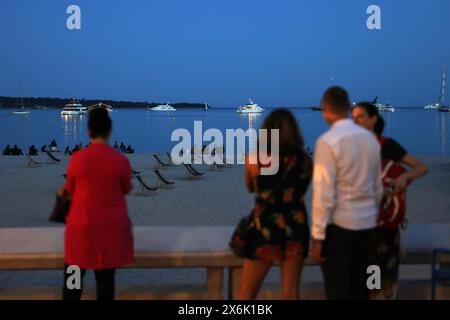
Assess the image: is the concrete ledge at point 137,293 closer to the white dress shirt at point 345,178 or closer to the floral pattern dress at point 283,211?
the floral pattern dress at point 283,211

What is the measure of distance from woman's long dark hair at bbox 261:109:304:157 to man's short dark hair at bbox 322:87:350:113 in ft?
0.79

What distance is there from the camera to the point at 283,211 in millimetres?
3328

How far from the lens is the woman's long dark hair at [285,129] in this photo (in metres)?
3.22

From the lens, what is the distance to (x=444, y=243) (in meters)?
4.41

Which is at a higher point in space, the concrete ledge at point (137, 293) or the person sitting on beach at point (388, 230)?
Result: the person sitting on beach at point (388, 230)

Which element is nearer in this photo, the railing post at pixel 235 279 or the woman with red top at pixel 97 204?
the woman with red top at pixel 97 204

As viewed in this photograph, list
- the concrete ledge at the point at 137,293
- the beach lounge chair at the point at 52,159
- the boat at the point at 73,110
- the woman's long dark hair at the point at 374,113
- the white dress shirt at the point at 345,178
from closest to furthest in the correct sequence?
the white dress shirt at the point at 345,178
the woman's long dark hair at the point at 374,113
the concrete ledge at the point at 137,293
the beach lounge chair at the point at 52,159
the boat at the point at 73,110

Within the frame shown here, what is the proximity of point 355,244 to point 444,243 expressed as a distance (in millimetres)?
1480

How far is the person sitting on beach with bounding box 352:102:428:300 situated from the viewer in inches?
138

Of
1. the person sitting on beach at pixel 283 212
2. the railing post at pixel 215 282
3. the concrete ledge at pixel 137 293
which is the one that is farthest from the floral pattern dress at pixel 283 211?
the concrete ledge at pixel 137 293

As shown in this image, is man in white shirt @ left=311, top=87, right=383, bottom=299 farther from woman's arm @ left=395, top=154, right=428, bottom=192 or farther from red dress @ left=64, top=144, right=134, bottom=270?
red dress @ left=64, top=144, right=134, bottom=270
